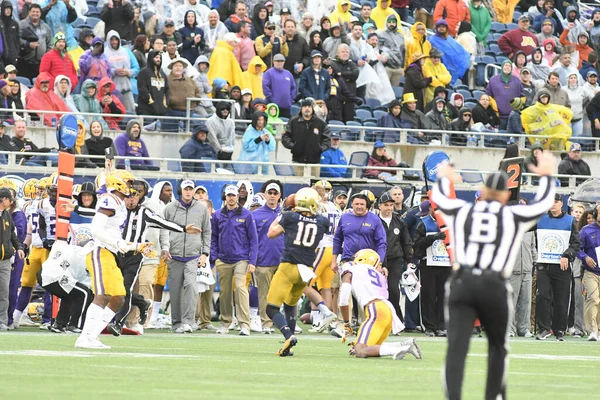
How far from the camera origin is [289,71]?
2680cm

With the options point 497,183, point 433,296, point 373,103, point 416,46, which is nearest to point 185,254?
point 433,296

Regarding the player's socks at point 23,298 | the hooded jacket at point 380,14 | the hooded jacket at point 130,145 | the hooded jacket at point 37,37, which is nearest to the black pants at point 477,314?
the player's socks at point 23,298

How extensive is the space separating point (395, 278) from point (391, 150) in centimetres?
614

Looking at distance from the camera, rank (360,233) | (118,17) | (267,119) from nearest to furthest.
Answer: (360,233) → (267,119) → (118,17)

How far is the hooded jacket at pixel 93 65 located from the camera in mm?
24016

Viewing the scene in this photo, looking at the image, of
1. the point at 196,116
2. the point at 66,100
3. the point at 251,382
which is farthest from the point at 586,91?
the point at 251,382

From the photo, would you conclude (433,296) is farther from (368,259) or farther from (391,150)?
(391,150)

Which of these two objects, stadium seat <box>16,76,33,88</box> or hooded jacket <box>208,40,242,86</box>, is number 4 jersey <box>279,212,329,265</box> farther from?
hooded jacket <box>208,40,242,86</box>

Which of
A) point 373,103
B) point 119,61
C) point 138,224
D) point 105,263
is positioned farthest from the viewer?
point 373,103

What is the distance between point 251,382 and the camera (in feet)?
36.7

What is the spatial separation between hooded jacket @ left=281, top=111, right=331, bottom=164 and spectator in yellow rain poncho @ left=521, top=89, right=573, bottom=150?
5812 millimetres

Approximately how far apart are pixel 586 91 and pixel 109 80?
1120 centimetres

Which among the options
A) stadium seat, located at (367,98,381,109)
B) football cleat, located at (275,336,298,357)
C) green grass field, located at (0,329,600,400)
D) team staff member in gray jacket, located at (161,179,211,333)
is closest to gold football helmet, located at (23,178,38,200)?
team staff member in gray jacket, located at (161,179,211,333)

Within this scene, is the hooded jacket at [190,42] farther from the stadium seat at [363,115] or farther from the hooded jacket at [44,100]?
the hooded jacket at [44,100]
